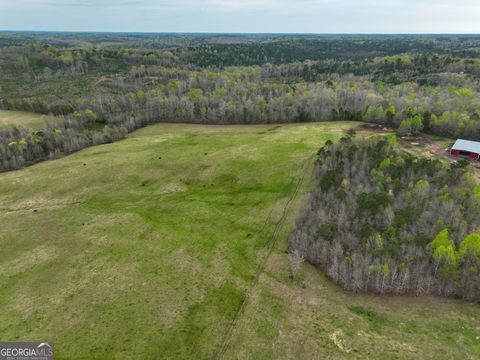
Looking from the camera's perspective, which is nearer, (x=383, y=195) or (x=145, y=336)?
(x=145, y=336)

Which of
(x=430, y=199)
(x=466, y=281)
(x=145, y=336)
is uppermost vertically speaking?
(x=430, y=199)

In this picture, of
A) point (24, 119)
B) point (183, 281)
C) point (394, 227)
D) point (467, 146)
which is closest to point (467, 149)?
point (467, 146)

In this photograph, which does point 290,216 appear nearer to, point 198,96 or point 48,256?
point 48,256

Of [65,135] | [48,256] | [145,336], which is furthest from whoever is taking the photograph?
[65,135]

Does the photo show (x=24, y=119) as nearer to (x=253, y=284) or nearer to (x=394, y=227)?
(x=253, y=284)

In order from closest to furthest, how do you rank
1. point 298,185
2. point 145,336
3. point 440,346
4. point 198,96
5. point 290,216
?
point 440,346 < point 145,336 < point 290,216 < point 298,185 < point 198,96

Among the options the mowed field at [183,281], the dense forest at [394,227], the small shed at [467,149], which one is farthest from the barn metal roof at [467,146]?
the mowed field at [183,281]

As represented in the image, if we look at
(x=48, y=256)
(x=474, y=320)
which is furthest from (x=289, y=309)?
(x=48, y=256)
